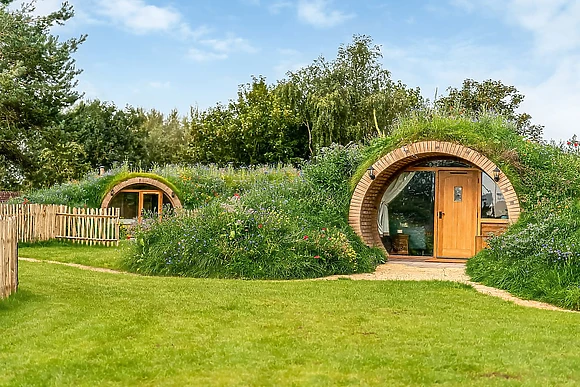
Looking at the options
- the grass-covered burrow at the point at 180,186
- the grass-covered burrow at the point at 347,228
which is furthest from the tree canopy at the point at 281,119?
the grass-covered burrow at the point at 347,228

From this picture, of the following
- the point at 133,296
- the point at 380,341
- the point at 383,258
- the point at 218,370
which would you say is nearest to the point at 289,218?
the point at 383,258

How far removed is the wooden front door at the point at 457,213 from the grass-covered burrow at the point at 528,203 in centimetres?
144

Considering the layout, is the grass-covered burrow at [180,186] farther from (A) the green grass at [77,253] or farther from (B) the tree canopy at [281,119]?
(B) the tree canopy at [281,119]

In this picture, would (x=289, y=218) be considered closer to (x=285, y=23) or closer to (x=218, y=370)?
(x=285, y=23)

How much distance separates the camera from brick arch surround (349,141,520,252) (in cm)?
1220

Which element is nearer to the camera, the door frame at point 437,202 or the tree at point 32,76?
the door frame at point 437,202

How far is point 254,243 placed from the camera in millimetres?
10656

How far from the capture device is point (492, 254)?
35.9 feet

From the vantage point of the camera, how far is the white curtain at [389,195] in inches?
567

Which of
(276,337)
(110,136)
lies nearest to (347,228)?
(276,337)

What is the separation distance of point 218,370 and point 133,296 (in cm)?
353

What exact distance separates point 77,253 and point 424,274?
25.5 ft

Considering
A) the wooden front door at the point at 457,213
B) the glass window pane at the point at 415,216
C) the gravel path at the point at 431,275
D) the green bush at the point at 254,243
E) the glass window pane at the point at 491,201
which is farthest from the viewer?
the glass window pane at the point at 415,216

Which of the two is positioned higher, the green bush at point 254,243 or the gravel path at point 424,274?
the green bush at point 254,243
